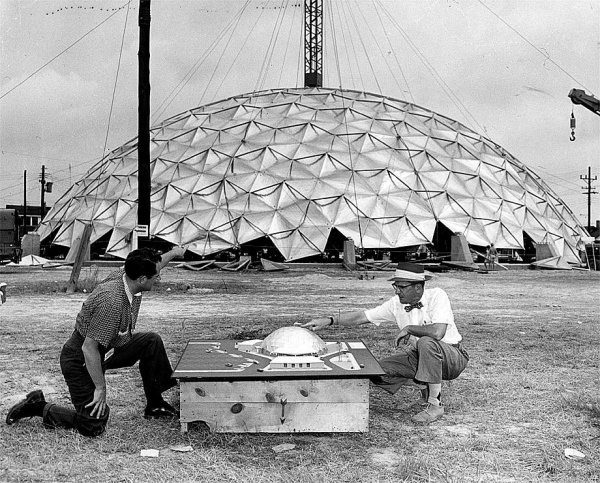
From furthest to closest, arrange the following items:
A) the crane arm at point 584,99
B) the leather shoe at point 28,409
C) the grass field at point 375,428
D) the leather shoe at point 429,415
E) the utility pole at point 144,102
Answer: the crane arm at point 584,99 → the utility pole at point 144,102 → the leather shoe at point 429,415 → the leather shoe at point 28,409 → the grass field at point 375,428

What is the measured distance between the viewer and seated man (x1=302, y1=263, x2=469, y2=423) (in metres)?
5.43

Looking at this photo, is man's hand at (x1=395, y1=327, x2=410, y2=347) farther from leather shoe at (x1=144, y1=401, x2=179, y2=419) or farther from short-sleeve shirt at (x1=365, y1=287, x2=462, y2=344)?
leather shoe at (x1=144, y1=401, x2=179, y2=419)

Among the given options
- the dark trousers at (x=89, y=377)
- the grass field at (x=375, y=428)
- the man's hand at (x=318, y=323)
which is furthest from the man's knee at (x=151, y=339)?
the man's hand at (x=318, y=323)

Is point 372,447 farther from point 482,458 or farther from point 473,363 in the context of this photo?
point 473,363

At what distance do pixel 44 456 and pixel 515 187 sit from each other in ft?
103

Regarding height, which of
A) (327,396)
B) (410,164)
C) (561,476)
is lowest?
(561,476)

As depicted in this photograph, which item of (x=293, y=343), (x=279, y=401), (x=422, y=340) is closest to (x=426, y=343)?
(x=422, y=340)

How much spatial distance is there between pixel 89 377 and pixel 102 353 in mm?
193

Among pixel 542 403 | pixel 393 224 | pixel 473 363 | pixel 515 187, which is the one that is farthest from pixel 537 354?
pixel 515 187

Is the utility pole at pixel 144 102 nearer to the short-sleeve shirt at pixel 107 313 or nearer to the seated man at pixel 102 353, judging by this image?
the seated man at pixel 102 353

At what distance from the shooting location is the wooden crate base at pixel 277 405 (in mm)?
4898

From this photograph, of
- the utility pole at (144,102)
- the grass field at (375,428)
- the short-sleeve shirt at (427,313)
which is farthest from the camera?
the utility pole at (144,102)

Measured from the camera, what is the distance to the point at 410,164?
102 ft

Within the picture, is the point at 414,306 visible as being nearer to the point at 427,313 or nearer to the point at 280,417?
the point at 427,313
